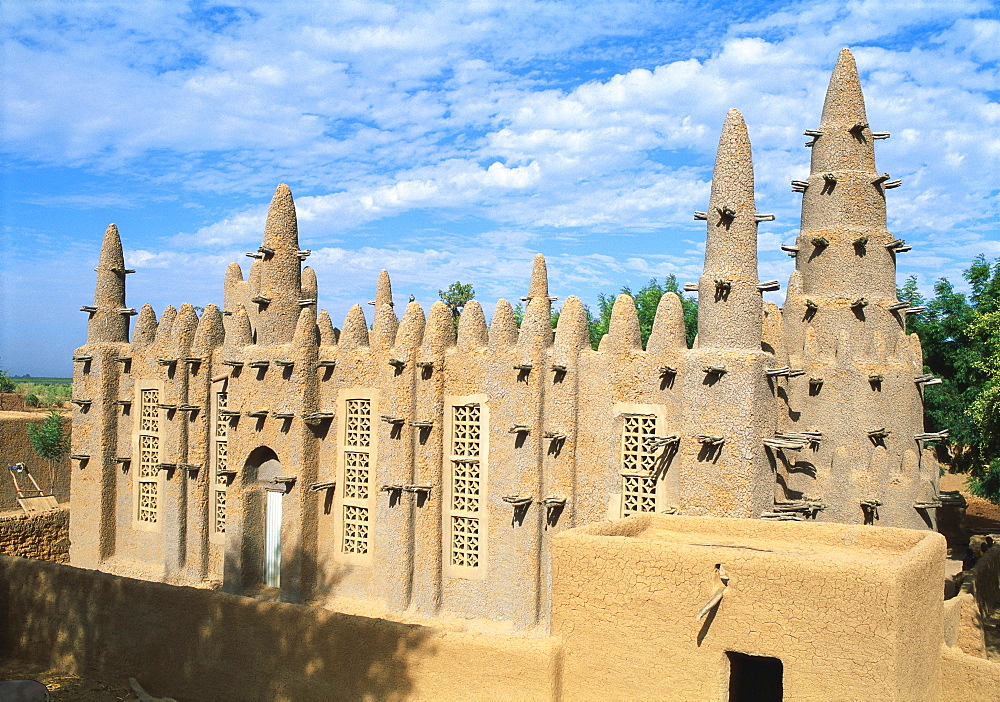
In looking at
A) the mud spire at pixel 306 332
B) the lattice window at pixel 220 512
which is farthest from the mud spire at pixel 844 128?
the lattice window at pixel 220 512

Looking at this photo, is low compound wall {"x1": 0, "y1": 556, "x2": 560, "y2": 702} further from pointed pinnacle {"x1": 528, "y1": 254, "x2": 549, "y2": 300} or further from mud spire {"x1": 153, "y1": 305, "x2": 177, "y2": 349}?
pointed pinnacle {"x1": 528, "y1": 254, "x2": 549, "y2": 300}

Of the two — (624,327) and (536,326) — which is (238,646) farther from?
(624,327)

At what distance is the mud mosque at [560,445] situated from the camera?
11.1 m

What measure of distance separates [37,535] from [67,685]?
12.2m

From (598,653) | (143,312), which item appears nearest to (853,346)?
(598,653)

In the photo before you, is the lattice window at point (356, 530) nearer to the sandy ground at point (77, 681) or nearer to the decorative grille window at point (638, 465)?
the sandy ground at point (77, 681)

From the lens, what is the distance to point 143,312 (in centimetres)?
2316

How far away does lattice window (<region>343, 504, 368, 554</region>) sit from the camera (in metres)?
18.7

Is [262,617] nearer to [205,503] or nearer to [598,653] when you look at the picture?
[598,653]

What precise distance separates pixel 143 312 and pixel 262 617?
528 inches

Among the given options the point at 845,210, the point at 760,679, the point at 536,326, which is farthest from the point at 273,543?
the point at 845,210

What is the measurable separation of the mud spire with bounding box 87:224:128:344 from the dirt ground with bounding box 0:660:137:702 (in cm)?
1070

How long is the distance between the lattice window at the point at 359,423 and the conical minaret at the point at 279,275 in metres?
2.76

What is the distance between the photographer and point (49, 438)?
31.1 m
